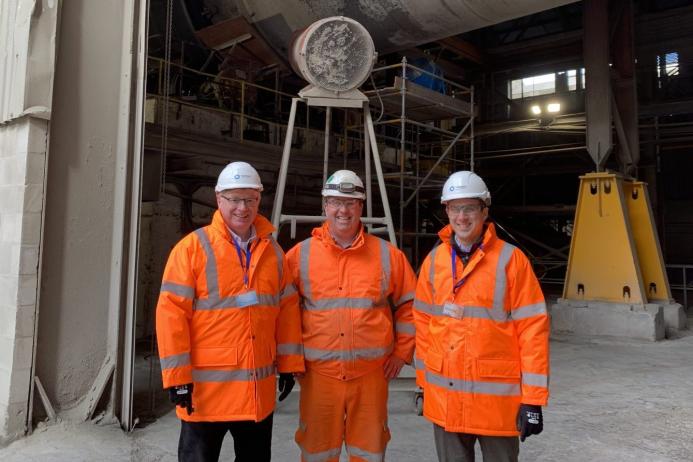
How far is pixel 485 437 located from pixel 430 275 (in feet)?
2.65

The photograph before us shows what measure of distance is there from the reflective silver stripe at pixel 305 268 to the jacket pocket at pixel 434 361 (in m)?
0.72

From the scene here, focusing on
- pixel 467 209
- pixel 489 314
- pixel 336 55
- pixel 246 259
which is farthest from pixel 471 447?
pixel 336 55

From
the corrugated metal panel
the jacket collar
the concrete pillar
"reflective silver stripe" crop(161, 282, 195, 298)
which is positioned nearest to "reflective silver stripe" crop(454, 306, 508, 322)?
the jacket collar

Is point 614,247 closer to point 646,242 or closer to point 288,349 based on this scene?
point 646,242

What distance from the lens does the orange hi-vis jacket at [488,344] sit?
92.0 inches

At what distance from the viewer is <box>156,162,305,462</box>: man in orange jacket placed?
2.40m

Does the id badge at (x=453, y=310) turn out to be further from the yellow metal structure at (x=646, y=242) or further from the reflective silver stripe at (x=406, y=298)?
the yellow metal structure at (x=646, y=242)

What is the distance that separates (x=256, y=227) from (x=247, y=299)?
0.42m

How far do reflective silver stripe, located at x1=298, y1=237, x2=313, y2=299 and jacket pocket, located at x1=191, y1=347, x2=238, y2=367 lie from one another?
0.53m

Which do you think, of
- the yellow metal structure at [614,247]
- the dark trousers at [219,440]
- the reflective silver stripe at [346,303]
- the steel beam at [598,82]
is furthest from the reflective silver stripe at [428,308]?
the steel beam at [598,82]

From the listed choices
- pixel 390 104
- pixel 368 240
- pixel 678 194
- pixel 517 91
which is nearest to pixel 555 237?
pixel 678 194

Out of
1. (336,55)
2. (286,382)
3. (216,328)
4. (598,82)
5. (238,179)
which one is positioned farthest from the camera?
(598,82)

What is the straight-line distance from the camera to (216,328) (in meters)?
2.48

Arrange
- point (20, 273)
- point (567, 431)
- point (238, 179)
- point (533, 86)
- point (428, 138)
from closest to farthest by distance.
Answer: point (238, 179) → point (20, 273) → point (567, 431) → point (428, 138) → point (533, 86)
